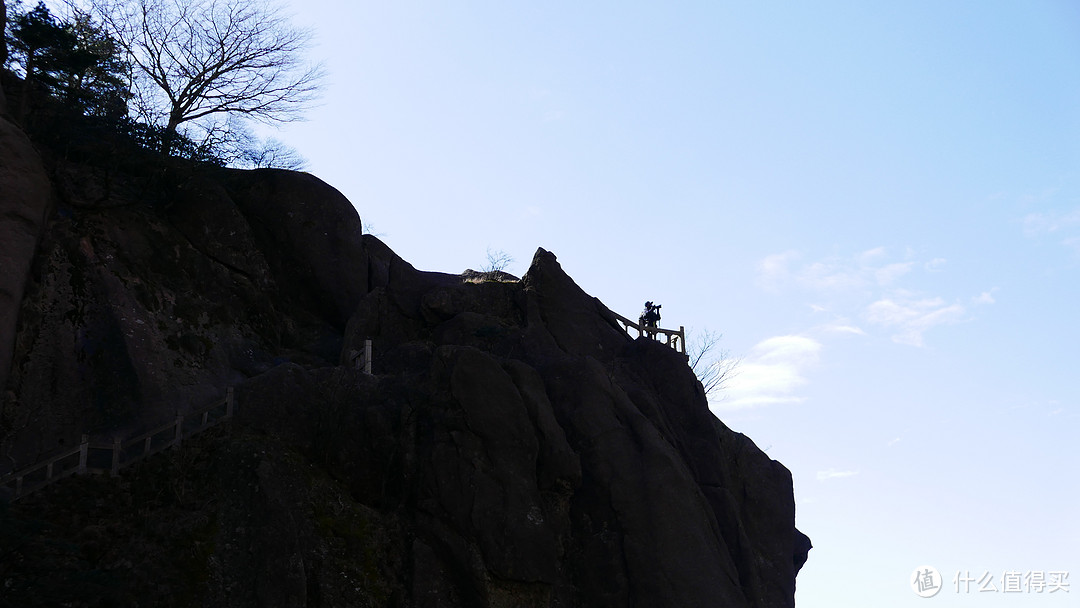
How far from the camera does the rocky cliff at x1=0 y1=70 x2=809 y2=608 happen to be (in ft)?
79.2

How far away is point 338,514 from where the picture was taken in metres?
26.5

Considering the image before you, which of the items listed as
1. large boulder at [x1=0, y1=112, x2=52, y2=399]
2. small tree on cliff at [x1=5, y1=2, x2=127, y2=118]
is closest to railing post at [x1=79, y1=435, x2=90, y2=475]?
large boulder at [x1=0, y1=112, x2=52, y2=399]

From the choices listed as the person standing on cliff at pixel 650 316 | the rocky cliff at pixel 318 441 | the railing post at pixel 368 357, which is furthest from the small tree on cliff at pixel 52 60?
the person standing on cliff at pixel 650 316

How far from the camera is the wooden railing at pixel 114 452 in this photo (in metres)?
24.6

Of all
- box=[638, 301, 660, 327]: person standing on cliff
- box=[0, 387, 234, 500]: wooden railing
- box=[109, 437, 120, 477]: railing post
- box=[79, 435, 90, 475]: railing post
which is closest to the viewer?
box=[0, 387, 234, 500]: wooden railing

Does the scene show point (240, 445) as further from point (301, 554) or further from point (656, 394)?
point (656, 394)

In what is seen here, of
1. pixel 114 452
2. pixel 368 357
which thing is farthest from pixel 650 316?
pixel 114 452

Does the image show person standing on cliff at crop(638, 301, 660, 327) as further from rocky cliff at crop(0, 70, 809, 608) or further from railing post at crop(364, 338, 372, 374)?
railing post at crop(364, 338, 372, 374)

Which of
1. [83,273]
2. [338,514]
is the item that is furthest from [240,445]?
[83,273]

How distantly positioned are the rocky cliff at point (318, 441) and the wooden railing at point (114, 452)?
0.47m

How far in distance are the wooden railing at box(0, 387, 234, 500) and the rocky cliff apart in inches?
18.5

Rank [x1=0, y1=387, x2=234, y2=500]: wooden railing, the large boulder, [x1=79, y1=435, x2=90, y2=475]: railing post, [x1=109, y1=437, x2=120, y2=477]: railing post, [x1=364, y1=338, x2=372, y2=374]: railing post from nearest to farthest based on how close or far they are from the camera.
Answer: [x1=0, y1=387, x2=234, y2=500]: wooden railing, [x1=79, y1=435, x2=90, y2=475]: railing post, [x1=109, y1=437, x2=120, y2=477]: railing post, the large boulder, [x1=364, y1=338, x2=372, y2=374]: railing post

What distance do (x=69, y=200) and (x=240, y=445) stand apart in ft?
37.9

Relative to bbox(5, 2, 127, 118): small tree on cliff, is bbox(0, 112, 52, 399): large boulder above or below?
below
